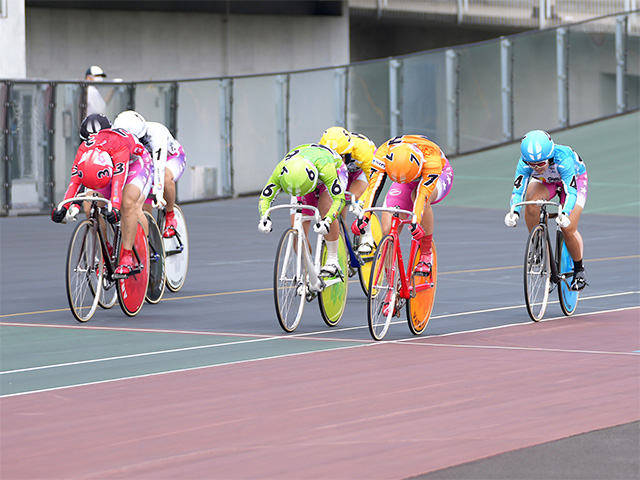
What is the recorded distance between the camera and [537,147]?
10039 mm

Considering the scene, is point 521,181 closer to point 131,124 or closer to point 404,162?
point 404,162

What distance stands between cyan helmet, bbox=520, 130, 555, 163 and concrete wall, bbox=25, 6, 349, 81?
21.3 m

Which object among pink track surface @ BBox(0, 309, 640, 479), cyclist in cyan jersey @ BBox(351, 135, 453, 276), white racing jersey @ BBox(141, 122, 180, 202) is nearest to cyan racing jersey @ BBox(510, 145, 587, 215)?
cyclist in cyan jersey @ BBox(351, 135, 453, 276)

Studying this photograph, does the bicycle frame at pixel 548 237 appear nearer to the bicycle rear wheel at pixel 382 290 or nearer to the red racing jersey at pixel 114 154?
the bicycle rear wheel at pixel 382 290

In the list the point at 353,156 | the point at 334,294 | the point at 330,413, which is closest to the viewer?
the point at 330,413

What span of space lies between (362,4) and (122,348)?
2646cm

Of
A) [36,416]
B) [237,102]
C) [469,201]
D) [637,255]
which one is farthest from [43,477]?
[237,102]

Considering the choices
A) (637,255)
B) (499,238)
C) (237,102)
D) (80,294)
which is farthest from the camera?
(237,102)

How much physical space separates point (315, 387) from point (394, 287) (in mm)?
1723

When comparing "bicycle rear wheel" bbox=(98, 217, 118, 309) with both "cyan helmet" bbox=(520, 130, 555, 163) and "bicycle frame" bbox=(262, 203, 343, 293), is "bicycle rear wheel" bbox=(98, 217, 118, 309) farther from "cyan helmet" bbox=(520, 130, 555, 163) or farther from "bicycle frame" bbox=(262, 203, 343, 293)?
"cyan helmet" bbox=(520, 130, 555, 163)

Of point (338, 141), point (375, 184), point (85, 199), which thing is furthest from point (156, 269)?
point (375, 184)

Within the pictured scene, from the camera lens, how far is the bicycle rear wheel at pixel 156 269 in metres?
11.7

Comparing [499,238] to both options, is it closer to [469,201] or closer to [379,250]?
[469,201]

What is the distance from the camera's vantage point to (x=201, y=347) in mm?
9273
